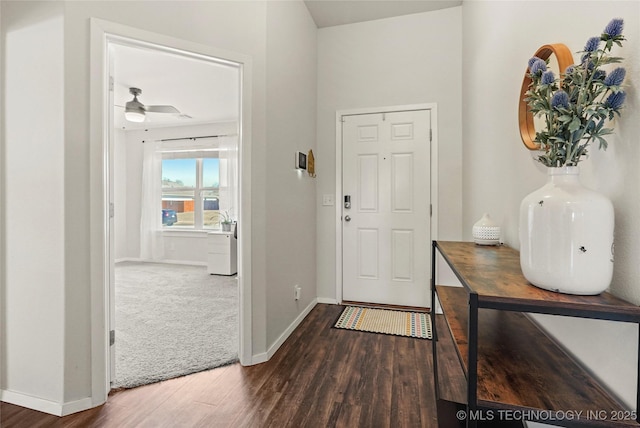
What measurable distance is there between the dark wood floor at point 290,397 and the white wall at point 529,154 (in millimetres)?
972

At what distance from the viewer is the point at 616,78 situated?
676 mm

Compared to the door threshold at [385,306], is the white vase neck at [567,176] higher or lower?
higher

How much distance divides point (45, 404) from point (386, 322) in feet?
7.75

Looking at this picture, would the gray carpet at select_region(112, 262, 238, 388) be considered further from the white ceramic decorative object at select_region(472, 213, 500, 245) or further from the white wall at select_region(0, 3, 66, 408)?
the white ceramic decorative object at select_region(472, 213, 500, 245)

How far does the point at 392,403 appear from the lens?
1.63 meters

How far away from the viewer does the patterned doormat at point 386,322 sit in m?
2.53

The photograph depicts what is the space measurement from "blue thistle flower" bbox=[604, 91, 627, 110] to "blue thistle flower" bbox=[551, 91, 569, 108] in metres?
0.08

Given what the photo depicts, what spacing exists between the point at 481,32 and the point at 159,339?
Answer: 11.0 feet

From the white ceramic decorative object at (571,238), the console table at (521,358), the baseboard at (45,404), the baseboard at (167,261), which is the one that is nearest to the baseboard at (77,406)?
the baseboard at (45,404)

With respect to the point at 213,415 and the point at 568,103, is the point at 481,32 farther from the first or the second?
the point at 213,415

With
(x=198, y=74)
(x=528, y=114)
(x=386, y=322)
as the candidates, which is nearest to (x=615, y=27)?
(x=528, y=114)

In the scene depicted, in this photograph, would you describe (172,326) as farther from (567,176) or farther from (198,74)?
(567,176)

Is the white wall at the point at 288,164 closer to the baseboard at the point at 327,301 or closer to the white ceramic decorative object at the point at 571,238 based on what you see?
the baseboard at the point at 327,301

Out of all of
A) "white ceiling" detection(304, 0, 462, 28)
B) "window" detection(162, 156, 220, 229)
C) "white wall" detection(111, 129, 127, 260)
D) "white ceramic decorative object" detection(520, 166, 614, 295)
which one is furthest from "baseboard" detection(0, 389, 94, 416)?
"white wall" detection(111, 129, 127, 260)
